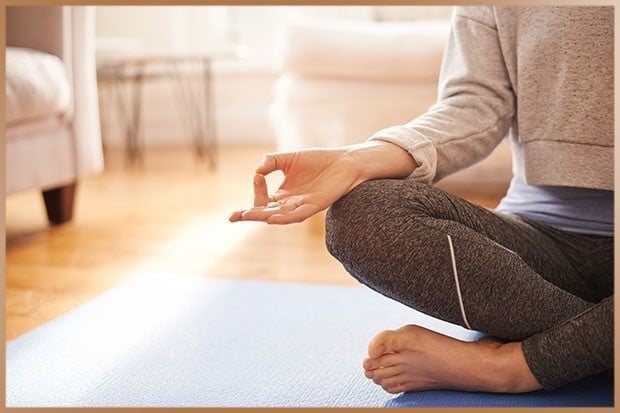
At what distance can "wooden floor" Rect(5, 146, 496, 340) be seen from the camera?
153cm

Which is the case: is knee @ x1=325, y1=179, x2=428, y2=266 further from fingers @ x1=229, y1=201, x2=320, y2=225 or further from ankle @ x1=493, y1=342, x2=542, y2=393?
ankle @ x1=493, y1=342, x2=542, y2=393

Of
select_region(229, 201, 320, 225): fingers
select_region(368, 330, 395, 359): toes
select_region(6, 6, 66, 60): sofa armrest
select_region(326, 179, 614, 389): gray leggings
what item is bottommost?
select_region(368, 330, 395, 359): toes

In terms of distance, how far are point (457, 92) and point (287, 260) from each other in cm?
75

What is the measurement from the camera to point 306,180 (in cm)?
88

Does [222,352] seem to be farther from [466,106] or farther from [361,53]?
[361,53]

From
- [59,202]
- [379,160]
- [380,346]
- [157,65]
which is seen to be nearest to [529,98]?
[379,160]

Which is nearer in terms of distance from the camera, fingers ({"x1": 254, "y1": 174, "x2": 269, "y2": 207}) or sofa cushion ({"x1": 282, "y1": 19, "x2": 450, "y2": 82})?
fingers ({"x1": 254, "y1": 174, "x2": 269, "y2": 207})

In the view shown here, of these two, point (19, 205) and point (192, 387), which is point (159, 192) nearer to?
point (19, 205)

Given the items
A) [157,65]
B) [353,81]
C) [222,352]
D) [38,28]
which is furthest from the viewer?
[157,65]

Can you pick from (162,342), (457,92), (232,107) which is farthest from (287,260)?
(232,107)

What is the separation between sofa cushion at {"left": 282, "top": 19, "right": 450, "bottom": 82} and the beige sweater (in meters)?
1.05

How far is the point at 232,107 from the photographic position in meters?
4.12

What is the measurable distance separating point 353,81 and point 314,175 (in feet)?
4.34

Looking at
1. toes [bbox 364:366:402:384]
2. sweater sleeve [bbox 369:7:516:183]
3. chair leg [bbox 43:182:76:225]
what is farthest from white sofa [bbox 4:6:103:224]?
toes [bbox 364:366:402:384]
